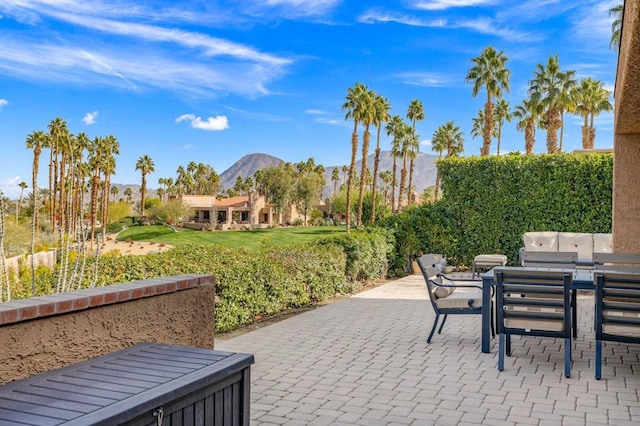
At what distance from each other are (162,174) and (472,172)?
98562mm

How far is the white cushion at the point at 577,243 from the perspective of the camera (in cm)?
1355

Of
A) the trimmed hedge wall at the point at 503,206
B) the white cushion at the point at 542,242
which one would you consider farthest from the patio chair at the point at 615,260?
the trimmed hedge wall at the point at 503,206

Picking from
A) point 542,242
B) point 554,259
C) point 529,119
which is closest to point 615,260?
point 554,259

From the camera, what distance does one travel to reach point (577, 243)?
13703 mm

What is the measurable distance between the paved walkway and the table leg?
0.14 metres

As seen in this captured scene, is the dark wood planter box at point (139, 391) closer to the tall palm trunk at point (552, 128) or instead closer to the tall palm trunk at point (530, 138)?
the tall palm trunk at point (552, 128)

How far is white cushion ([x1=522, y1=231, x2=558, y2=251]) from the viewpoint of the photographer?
14.0m

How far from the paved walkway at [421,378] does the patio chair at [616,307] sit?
0.43 meters

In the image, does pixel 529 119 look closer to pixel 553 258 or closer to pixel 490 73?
pixel 490 73

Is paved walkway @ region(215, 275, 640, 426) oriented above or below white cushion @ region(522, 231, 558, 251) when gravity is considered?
below

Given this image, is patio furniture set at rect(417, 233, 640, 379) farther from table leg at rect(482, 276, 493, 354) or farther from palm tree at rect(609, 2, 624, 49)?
palm tree at rect(609, 2, 624, 49)

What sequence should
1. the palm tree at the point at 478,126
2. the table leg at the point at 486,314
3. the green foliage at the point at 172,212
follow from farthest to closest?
the green foliage at the point at 172,212, the palm tree at the point at 478,126, the table leg at the point at 486,314

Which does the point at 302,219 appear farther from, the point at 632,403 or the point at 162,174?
the point at 632,403

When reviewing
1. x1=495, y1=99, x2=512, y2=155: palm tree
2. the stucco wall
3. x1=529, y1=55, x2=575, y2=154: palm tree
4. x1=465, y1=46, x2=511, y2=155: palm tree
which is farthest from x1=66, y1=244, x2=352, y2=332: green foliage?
x1=495, y1=99, x2=512, y2=155: palm tree
